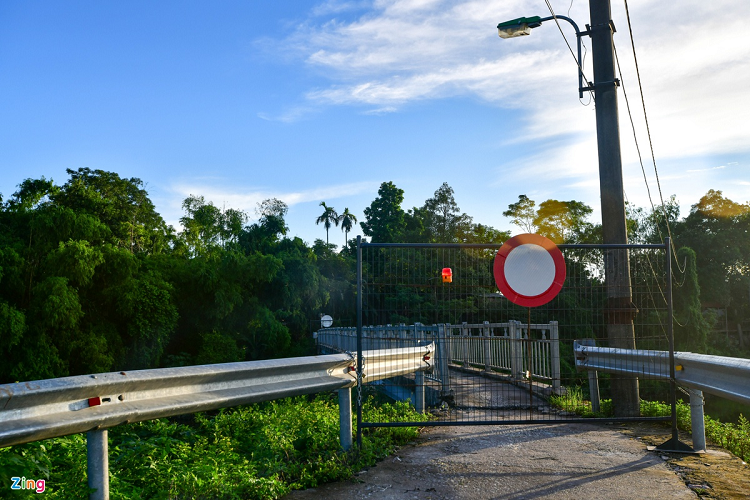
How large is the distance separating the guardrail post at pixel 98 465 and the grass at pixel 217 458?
0.22 feet

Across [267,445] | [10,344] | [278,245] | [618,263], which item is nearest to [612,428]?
[618,263]

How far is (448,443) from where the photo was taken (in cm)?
603

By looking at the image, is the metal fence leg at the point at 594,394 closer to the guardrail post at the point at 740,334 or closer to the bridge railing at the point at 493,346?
the bridge railing at the point at 493,346

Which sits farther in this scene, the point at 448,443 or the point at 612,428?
the point at 612,428

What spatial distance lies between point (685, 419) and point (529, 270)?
2.97 metres

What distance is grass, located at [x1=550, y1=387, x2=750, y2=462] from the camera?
5.87 m

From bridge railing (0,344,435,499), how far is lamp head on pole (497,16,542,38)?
6086mm

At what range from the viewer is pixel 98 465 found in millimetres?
3287

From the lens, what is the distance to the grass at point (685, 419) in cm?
587

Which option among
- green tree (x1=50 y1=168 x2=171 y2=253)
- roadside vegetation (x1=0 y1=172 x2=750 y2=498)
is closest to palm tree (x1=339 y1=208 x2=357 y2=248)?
roadside vegetation (x1=0 y1=172 x2=750 y2=498)

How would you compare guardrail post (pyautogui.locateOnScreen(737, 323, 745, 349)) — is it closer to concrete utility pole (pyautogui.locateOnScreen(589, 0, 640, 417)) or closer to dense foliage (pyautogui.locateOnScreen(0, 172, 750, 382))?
dense foliage (pyautogui.locateOnScreen(0, 172, 750, 382))

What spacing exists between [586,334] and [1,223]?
31.4 meters

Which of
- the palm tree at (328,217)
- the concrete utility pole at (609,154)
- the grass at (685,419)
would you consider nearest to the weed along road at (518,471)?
the grass at (685,419)

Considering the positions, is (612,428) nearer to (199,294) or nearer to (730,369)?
→ (730,369)
